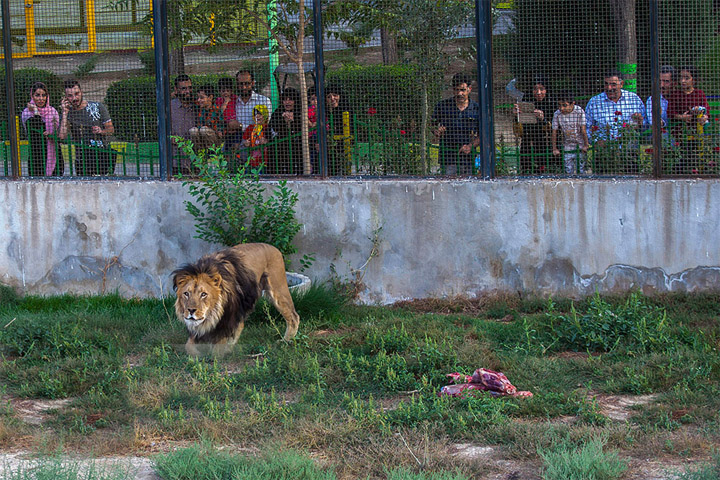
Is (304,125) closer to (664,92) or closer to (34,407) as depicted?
(664,92)

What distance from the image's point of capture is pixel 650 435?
482 cm

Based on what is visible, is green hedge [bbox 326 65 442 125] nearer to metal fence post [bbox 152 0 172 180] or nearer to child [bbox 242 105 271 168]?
child [bbox 242 105 271 168]

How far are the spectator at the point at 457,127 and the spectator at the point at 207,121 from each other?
84.1 inches

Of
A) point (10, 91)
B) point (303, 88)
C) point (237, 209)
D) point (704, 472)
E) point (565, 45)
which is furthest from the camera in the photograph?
point (10, 91)

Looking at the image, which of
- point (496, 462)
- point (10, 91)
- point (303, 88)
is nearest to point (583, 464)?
point (496, 462)

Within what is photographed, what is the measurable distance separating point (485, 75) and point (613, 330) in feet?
9.26

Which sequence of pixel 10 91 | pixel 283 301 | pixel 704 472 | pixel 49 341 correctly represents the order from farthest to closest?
1. pixel 10 91
2. pixel 283 301
3. pixel 49 341
4. pixel 704 472

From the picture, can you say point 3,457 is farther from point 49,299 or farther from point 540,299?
point 540,299

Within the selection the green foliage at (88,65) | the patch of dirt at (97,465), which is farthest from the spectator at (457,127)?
the patch of dirt at (97,465)

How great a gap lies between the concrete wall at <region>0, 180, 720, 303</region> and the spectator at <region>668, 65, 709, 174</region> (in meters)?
0.27

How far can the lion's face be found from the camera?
6.45m

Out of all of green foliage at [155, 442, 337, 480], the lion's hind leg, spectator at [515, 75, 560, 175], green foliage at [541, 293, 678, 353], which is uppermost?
spectator at [515, 75, 560, 175]

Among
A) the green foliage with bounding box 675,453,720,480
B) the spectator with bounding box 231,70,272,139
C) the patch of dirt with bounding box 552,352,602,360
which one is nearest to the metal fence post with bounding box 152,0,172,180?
the spectator with bounding box 231,70,272,139

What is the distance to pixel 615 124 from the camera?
322 inches
